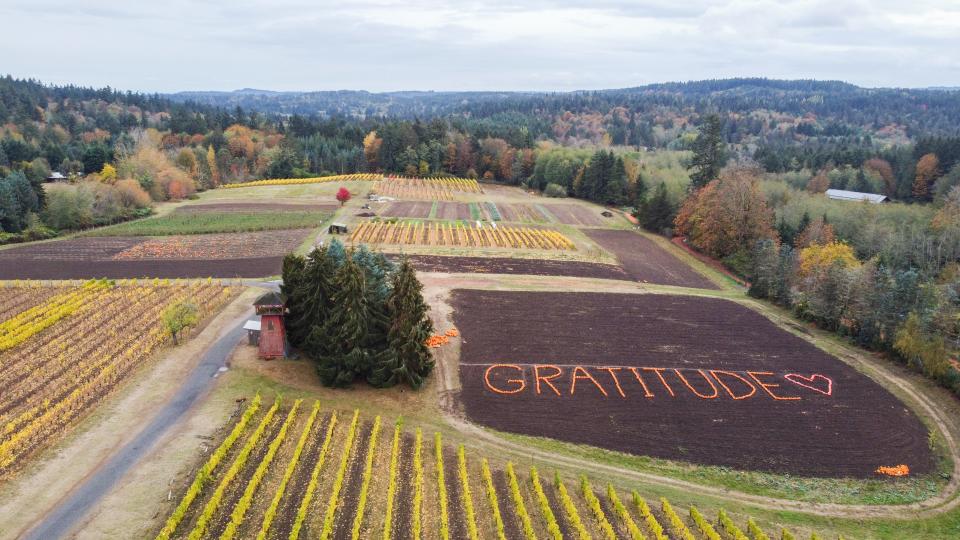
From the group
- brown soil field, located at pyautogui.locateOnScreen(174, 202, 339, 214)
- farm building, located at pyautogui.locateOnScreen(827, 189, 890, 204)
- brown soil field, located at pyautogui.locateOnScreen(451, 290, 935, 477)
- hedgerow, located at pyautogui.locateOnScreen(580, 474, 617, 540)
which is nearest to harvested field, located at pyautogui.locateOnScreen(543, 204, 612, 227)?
brown soil field, located at pyautogui.locateOnScreen(174, 202, 339, 214)

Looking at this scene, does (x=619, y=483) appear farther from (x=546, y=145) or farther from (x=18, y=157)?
(x=546, y=145)

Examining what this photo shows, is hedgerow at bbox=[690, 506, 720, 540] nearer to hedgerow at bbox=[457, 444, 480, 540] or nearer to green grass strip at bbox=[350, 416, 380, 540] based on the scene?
hedgerow at bbox=[457, 444, 480, 540]

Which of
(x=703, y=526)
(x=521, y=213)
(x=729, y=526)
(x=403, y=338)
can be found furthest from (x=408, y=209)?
(x=729, y=526)

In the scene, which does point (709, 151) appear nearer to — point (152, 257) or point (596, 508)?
point (596, 508)

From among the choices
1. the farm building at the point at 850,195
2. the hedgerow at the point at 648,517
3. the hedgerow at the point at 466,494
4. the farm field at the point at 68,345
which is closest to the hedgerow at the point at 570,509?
the hedgerow at the point at 648,517

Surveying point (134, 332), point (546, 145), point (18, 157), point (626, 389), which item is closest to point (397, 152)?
point (546, 145)

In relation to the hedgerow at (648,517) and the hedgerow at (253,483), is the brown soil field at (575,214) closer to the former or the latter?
the hedgerow at (253,483)

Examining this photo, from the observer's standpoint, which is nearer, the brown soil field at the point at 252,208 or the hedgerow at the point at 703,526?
the hedgerow at the point at 703,526

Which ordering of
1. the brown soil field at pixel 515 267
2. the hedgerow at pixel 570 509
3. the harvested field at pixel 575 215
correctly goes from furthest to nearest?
the harvested field at pixel 575 215, the brown soil field at pixel 515 267, the hedgerow at pixel 570 509
